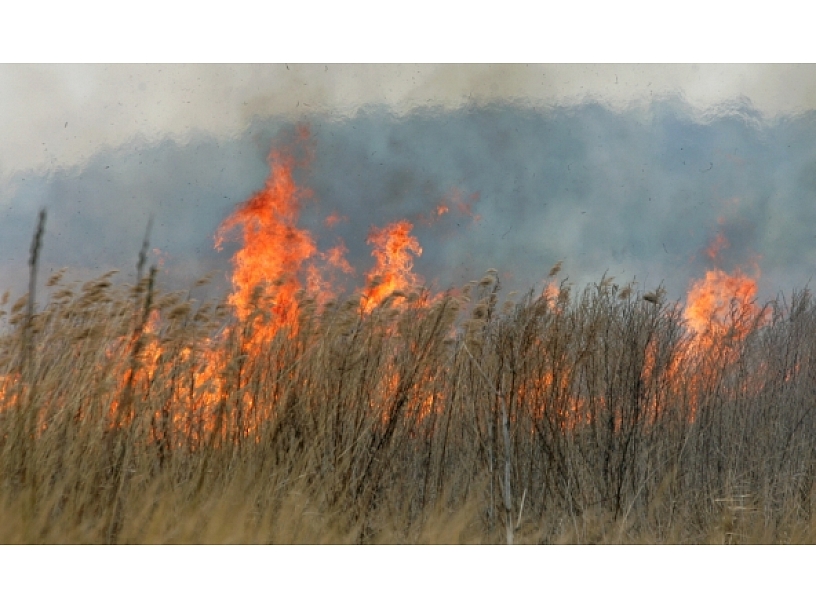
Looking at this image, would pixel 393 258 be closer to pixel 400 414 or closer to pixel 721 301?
pixel 400 414

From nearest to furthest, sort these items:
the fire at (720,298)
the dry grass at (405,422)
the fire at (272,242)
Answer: the dry grass at (405,422) < the fire at (272,242) < the fire at (720,298)

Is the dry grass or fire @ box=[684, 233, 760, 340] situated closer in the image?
the dry grass

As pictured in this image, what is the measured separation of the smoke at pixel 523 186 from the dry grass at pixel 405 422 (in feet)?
0.64

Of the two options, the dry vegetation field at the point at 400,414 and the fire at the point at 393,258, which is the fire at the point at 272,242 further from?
the fire at the point at 393,258

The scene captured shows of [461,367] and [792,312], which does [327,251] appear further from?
[792,312]

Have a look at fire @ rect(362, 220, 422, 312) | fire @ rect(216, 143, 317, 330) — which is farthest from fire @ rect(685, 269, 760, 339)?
fire @ rect(216, 143, 317, 330)

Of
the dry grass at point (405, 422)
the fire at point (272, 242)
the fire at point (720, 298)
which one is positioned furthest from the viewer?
the fire at point (720, 298)

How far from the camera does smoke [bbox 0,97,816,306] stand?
3.16 m

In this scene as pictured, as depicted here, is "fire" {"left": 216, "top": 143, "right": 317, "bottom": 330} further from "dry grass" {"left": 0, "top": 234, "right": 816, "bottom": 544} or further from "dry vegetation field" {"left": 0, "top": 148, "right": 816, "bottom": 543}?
"dry grass" {"left": 0, "top": 234, "right": 816, "bottom": 544}

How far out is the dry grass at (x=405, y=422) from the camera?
2.63m

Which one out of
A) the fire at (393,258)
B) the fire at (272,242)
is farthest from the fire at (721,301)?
the fire at (272,242)

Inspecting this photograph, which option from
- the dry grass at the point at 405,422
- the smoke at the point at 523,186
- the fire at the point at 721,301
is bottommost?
the dry grass at the point at 405,422

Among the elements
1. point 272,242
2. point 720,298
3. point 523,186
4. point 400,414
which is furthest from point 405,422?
point 720,298

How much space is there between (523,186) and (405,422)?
1.20 m
